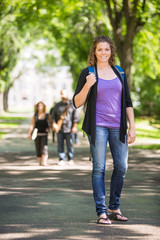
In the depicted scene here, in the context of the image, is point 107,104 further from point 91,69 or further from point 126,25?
point 126,25

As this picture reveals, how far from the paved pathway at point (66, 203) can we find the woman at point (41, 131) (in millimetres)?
263

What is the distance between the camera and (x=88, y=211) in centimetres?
562

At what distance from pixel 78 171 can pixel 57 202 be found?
3196 mm

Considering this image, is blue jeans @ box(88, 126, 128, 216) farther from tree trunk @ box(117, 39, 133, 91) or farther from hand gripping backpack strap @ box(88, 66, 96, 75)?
tree trunk @ box(117, 39, 133, 91)

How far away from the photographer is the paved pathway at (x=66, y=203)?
466 centimetres

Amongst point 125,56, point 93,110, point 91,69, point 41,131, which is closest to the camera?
point 93,110

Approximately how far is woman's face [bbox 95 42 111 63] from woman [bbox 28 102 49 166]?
19.1ft

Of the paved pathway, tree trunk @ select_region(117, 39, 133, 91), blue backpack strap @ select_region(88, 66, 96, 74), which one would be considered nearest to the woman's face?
blue backpack strap @ select_region(88, 66, 96, 74)

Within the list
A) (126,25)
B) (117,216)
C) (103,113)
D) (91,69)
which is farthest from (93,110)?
(126,25)

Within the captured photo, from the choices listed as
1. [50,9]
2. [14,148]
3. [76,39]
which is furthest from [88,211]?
[76,39]

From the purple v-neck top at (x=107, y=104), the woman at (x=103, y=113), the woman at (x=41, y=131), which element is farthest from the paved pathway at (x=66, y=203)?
the purple v-neck top at (x=107, y=104)

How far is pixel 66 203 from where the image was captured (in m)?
6.14

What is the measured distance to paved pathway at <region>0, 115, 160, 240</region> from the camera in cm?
466

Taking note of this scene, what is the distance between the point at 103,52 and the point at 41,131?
20.2ft
